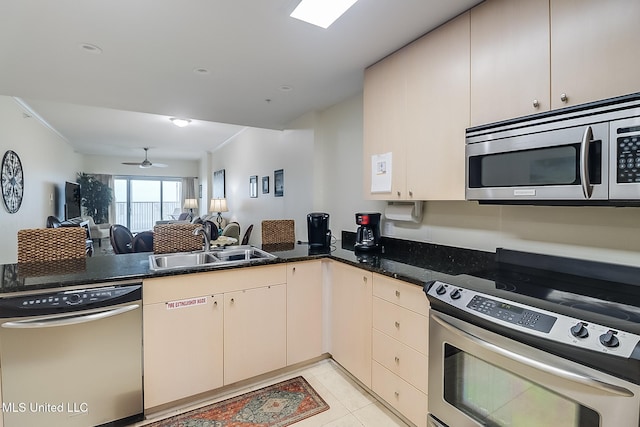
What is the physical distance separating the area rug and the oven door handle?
3.67ft

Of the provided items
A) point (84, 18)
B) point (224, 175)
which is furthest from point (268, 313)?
point (224, 175)

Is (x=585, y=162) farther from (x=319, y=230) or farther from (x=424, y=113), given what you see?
(x=319, y=230)

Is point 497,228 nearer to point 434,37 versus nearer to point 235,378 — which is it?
point 434,37

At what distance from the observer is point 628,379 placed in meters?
0.89

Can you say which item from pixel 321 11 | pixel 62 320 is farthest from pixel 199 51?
pixel 62 320

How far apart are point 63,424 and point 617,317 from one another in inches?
98.4

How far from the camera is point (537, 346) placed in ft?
3.53

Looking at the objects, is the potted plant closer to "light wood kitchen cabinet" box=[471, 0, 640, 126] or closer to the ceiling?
the ceiling

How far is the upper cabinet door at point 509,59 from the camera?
1.34m

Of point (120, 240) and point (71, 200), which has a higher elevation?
point (71, 200)

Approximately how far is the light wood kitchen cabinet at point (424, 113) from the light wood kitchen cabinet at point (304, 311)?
31.1 inches

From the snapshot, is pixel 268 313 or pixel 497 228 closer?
pixel 497 228

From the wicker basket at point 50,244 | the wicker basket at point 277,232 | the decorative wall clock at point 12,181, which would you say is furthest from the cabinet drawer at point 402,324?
the decorative wall clock at point 12,181

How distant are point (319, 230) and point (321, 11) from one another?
173 centimetres
